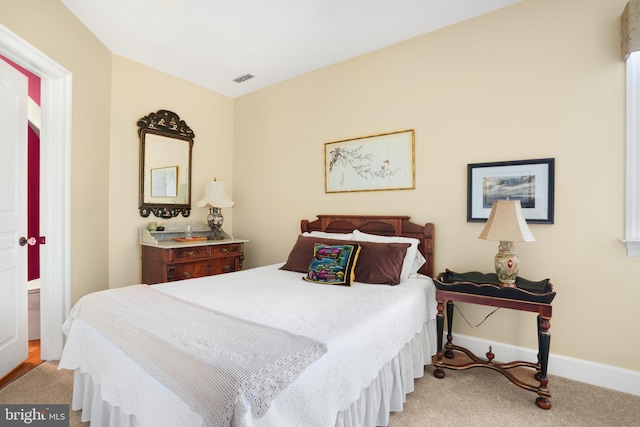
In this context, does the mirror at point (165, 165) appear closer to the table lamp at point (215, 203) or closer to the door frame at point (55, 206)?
the table lamp at point (215, 203)

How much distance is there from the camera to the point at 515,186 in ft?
7.82

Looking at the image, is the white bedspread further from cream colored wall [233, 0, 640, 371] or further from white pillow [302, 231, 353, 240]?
cream colored wall [233, 0, 640, 371]

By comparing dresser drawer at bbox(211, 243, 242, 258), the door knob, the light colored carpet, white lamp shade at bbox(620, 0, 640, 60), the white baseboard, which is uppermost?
white lamp shade at bbox(620, 0, 640, 60)

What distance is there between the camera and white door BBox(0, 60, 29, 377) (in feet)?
7.16

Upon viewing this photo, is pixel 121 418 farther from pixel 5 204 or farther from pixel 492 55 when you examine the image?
pixel 492 55

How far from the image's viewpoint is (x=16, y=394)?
6.59 feet

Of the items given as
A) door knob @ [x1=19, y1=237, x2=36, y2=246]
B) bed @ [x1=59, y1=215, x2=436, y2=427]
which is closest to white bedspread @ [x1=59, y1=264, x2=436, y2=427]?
bed @ [x1=59, y1=215, x2=436, y2=427]

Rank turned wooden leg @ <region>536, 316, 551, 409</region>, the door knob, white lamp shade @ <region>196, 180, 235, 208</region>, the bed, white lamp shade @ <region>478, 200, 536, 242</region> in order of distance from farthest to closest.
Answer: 1. white lamp shade @ <region>196, 180, 235, 208</region>
2. the door knob
3. white lamp shade @ <region>478, 200, 536, 242</region>
4. turned wooden leg @ <region>536, 316, 551, 409</region>
5. the bed

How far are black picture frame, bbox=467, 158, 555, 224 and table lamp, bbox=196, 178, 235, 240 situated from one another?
8.99 feet

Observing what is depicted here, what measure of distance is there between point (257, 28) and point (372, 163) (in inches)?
64.2

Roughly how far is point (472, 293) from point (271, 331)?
4.87ft

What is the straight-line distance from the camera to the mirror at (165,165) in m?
3.45

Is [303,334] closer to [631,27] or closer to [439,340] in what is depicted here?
[439,340]

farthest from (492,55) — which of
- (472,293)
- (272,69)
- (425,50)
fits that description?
(272,69)
